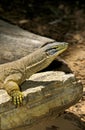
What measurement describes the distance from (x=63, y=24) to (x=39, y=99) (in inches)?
138

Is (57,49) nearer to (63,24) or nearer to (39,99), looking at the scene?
(39,99)

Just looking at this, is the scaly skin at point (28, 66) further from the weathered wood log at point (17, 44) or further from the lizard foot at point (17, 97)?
the weathered wood log at point (17, 44)

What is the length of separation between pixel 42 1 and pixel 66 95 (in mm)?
4449

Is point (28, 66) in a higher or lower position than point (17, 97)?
higher

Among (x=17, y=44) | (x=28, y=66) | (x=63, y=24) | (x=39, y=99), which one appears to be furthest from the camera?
(x=63, y=24)

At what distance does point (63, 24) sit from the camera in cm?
686

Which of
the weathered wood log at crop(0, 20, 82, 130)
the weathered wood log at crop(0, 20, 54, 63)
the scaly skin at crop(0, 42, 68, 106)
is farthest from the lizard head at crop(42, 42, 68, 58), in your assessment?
the weathered wood log at crop(0, 20, 54, 63)

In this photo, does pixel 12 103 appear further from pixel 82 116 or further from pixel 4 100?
pixel 82 116

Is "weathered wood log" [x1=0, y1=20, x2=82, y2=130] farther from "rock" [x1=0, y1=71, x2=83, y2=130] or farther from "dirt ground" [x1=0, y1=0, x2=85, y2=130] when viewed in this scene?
"dirt ground" [x1=0, y1=0, x2=85, y2=130]

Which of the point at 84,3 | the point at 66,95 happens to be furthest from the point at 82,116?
the point at 84,3

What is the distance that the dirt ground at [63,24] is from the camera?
5.49m

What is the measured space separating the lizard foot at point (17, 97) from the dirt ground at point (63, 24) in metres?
1.02

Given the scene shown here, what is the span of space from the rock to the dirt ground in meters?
0.65

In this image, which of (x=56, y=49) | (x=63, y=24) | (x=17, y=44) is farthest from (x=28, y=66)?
(x=63, y=24)
